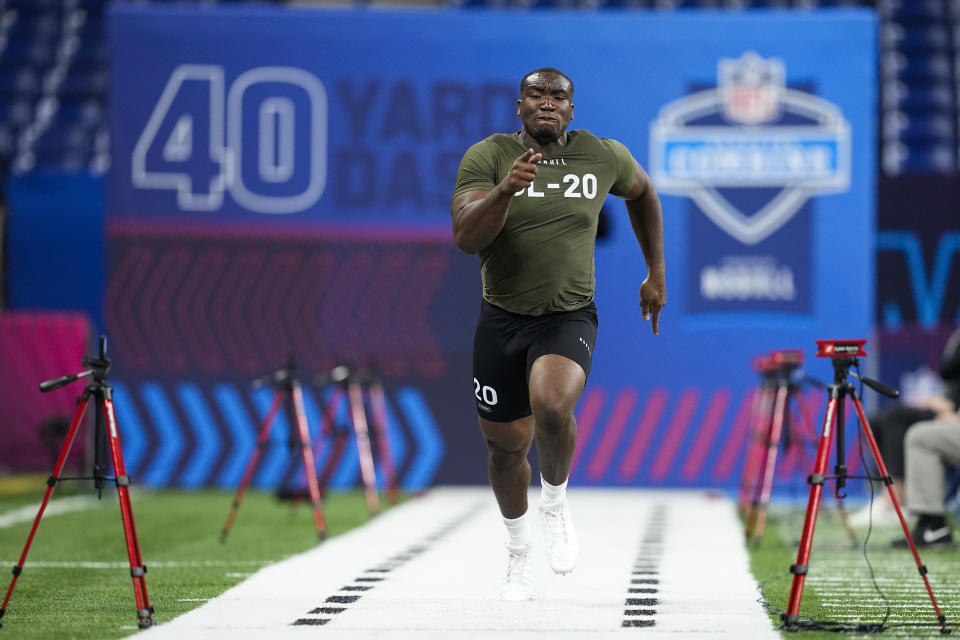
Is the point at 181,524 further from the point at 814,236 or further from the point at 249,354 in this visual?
the point at 814,236

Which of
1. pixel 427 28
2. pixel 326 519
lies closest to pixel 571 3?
pixel 427 28

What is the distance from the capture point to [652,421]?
12.5m

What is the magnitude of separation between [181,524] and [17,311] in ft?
17.9

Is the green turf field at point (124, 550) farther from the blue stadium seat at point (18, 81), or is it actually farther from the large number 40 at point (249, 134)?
the blue stadium seat at point (18, 81)

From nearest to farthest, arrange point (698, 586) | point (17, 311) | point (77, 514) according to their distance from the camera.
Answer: point (698, 586) → point (77, 514) → point (17, 311)

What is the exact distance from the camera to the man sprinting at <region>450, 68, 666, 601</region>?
5391 mm

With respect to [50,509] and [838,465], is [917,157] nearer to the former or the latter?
[50,509]

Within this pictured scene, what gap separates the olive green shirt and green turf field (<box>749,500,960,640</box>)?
1.41 m

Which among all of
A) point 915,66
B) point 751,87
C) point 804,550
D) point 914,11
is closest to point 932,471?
point 804,550

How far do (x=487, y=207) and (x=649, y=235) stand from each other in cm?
100

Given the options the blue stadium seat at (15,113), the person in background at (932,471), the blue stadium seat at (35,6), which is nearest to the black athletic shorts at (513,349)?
the person in background at (932,471)

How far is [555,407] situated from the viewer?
5.29 meters

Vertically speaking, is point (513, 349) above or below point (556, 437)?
above

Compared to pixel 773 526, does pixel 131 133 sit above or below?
above
